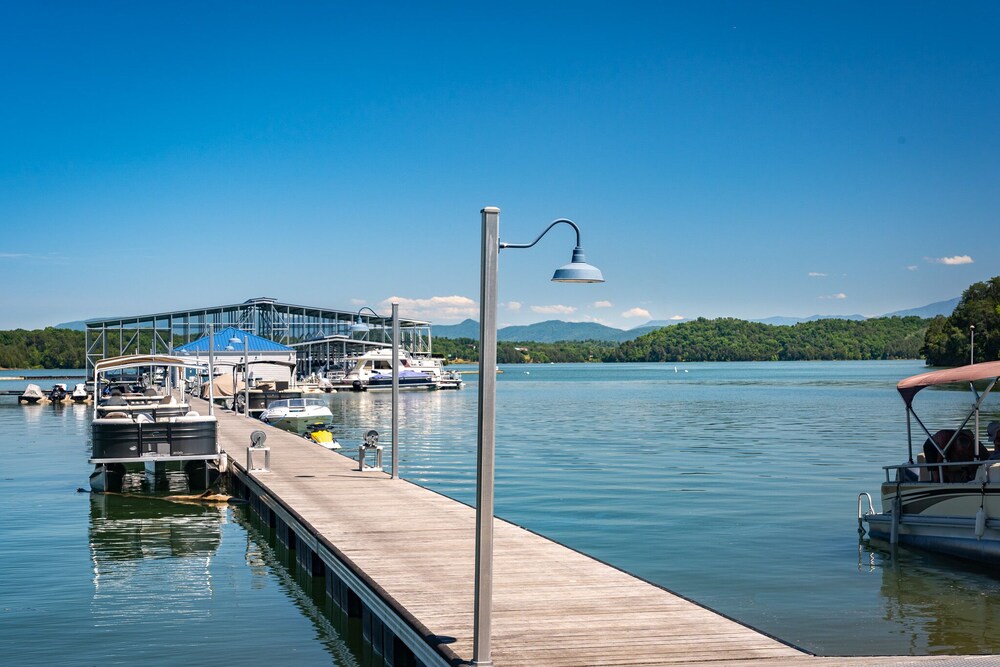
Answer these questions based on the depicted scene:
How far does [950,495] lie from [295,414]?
131ft

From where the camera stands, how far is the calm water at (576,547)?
45.4 ft

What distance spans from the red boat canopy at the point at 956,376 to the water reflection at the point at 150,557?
1294 cm

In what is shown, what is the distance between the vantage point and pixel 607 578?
12695 millimetres

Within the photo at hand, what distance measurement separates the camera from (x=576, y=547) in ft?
65.3

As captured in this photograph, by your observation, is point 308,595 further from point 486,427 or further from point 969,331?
point 969,331

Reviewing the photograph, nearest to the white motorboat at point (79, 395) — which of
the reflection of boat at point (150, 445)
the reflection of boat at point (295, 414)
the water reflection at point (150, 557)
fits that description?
the reflection of boat at point (295, 414)

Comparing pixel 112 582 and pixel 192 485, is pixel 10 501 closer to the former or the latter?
pixel 192 485

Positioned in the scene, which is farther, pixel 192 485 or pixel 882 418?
pixel 882 418

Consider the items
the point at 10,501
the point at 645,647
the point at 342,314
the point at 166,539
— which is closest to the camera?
the point at 645,647

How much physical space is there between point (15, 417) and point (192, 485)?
43910 millimetres

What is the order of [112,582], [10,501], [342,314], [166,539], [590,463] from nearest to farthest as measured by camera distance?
[112,582]
[166,539]
[10,501]
[590,463]
[342,314]

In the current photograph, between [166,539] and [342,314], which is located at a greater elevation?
[342,314]

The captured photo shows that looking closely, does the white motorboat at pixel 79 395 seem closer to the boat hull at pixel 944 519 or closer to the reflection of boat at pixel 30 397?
the reflection of boat at pixel 30 397

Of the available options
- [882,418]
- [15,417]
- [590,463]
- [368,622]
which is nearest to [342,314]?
[15,417]
